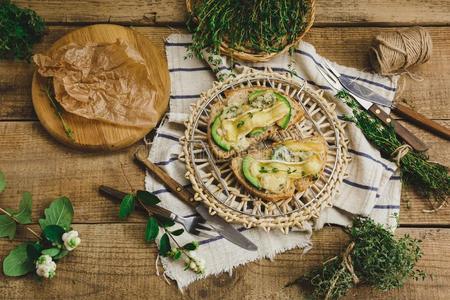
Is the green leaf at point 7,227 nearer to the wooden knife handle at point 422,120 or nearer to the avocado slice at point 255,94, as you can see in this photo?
the avocado slice at point 255,94

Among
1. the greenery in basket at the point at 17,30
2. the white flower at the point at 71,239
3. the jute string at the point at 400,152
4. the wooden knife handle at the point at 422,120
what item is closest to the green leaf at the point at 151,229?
the white flower at the point at 71,239

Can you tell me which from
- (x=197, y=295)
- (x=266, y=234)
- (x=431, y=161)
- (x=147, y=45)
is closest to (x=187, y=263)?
(x=197, y=295)

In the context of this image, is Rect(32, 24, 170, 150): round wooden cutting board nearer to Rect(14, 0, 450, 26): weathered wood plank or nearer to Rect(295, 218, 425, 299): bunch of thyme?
Rect(14, 0, 450, 26): weathered wood plank

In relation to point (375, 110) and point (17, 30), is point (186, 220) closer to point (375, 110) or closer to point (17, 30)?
point (375, 110)

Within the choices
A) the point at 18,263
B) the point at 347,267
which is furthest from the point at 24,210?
the point at 347,267

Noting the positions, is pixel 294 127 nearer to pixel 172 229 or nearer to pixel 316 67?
pixel 316 67

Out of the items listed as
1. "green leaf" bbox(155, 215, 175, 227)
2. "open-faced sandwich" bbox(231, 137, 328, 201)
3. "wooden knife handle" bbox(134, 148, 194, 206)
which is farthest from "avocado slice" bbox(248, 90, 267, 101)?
"green leaf" bbox(155, 215, 175, 227)
